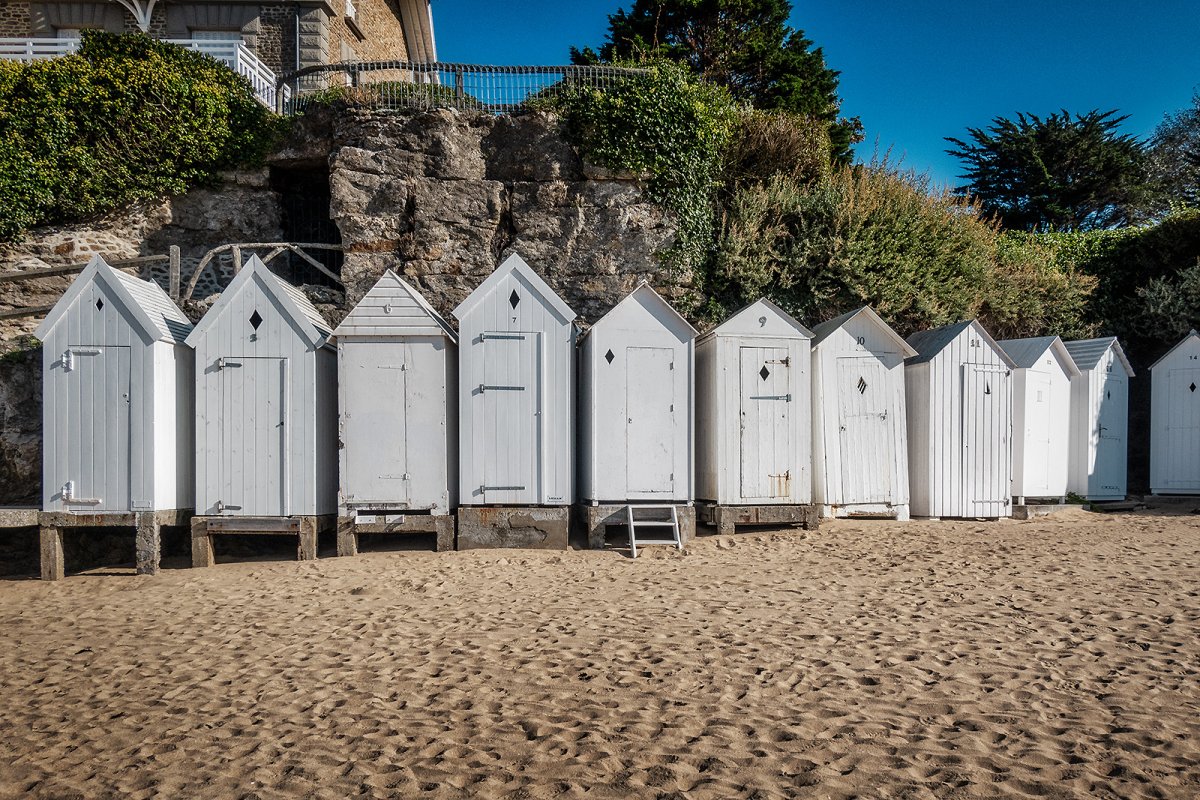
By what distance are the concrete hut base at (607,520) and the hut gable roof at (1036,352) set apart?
5.86 meters

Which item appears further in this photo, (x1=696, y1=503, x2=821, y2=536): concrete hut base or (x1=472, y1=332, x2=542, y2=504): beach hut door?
(x1=696, y1=503, x2=821, y2=536): concrete hut base

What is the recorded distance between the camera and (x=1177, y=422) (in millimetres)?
12469

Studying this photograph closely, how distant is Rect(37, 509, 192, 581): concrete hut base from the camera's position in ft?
26.6

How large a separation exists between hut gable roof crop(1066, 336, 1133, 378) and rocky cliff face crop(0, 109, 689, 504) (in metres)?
6.51

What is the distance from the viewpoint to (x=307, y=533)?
27.7 feet

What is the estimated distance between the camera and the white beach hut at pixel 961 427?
1048cm

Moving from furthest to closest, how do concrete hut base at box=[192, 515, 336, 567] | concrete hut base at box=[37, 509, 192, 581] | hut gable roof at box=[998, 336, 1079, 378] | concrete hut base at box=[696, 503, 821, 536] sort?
hut gable roof at box=[998, 336, 1079, 378], concrete hut base at box=[696, 503, 821, 536], concrete hut base at box=[192, 515, 336, 567], concrete hut base at box=[37, 509, 192, 581]

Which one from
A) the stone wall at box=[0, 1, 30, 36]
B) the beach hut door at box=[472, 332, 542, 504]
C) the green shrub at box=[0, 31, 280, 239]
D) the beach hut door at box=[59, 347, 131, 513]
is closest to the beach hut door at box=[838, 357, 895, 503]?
the beach hut door at box=[472, 332, 542, 504]

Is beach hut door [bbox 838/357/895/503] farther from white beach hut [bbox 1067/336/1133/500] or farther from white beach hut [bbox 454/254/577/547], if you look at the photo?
white beach hut [bbox 1067/336/1133/500]

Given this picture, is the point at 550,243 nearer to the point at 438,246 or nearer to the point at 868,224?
the point at 438,246

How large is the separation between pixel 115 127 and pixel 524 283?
364 inches

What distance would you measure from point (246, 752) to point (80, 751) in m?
0.91

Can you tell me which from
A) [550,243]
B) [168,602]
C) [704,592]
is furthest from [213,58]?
[704,592]

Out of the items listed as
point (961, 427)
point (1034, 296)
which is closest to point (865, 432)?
point (961, 427)
